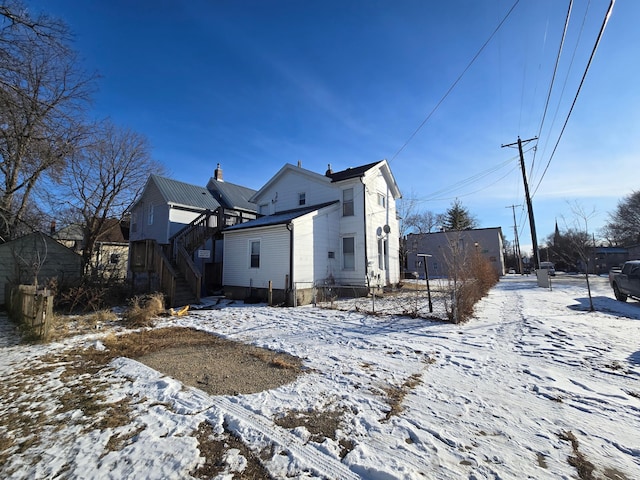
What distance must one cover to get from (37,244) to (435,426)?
17493 millimetres

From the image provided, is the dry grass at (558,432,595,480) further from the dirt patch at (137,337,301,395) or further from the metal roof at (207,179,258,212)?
the metal roof at (207,179,258,212)

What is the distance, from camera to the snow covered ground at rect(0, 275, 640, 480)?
8.54ft

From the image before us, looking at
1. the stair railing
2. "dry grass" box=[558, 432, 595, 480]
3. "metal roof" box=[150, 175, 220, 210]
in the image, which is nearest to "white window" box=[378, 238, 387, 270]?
the stair railing

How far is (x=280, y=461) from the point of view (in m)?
2.67

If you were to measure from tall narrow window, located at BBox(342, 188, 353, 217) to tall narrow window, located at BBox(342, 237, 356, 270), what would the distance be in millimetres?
1457

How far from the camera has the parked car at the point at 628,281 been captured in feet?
36.7

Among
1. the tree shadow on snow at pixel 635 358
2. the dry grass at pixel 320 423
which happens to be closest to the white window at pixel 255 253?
the dry grass at pixel 320 423

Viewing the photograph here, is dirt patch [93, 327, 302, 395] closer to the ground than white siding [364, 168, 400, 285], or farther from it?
closer to the ground

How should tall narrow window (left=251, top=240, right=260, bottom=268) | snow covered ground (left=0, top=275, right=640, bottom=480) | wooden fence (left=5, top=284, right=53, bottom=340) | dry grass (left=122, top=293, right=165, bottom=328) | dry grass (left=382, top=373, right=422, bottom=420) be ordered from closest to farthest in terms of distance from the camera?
1. snow covered ground (left=0, top=275, right=640, bottom=480)
2. dry grass (left=382, top=373, right=422, bottom=420)
3. wooden fence (left=5, top=284, right=53, bottom=340)
4. dry grass (left=122, top=293, right=165, bottom=328)
5. tall narrow window (left=251, top=240, right=260, bottom=268)

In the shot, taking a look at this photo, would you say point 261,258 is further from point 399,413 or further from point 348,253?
point 399,413

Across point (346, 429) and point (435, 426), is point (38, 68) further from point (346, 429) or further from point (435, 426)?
point (435, 426)

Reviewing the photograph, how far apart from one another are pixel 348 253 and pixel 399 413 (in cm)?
1300

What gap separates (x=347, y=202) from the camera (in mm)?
16547

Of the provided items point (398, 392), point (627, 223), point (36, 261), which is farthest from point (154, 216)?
point (627, 223)
